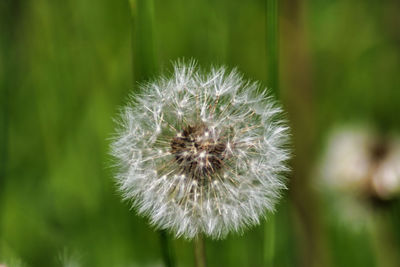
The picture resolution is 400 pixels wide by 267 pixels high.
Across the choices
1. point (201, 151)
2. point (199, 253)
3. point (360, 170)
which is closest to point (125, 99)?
point (360, 170)

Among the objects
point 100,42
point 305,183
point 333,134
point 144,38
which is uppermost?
point 100,42

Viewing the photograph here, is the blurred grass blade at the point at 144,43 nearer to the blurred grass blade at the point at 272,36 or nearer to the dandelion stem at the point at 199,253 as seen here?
the blurred grass blade at the point at 272,36

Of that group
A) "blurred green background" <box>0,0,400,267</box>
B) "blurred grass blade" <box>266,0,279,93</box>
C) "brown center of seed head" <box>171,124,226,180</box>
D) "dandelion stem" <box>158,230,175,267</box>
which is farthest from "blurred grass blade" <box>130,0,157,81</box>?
"blurred green background" <box>0,0,400,267</box>

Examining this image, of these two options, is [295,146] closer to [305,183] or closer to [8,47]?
[305,183]

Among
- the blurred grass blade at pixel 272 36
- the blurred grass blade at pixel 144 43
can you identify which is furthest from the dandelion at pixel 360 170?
the blurred grass blade at pixel 144 43

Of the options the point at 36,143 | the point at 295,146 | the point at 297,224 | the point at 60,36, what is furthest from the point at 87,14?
the point at 297,224

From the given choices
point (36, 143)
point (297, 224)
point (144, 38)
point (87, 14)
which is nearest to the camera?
point (144, 38)

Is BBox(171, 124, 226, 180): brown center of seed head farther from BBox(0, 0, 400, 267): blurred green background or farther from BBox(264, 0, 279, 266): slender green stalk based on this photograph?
BBox(0, 0, 400, 267): blurred green background

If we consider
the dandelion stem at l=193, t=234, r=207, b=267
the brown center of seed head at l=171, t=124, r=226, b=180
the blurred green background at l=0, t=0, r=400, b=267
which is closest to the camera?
the dandelion stem at l=193, t=234, r=207, b=267
